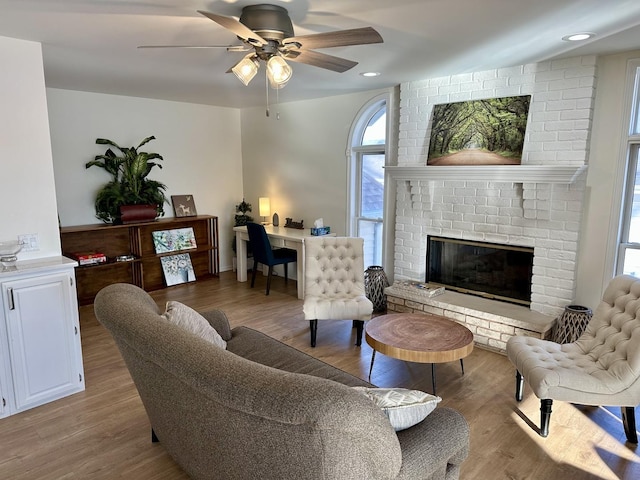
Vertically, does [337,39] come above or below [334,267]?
above

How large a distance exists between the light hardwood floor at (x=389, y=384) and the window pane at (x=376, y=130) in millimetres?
2485

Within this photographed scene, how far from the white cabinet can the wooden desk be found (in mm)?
2464

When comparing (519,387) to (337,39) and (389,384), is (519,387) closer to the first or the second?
(389,384)

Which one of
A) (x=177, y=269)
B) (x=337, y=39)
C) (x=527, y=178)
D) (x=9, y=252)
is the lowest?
(x=177, y=269)

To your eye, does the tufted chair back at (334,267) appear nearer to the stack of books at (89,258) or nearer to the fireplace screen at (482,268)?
the fireplace screen at (482,268)

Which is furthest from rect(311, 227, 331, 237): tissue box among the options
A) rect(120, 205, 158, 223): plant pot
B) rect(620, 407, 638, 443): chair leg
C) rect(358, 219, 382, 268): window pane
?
rect(620, 407, 638, 443): chair leg

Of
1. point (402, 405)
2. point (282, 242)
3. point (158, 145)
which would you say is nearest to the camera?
point (402, 405)

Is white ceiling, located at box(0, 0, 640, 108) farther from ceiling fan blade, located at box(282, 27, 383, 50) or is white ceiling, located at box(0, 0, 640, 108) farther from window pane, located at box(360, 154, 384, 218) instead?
window pane, located at box(360, 154, 384, 218)

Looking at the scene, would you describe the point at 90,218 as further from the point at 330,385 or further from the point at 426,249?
the point at 330,385

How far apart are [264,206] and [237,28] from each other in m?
4.11

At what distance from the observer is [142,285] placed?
5383mm

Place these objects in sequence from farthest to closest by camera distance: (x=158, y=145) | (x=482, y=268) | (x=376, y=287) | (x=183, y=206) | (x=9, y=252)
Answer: (x=183, y=206) → (x=158, y=145) → (x=376, y=287) → (x=482, y=268) → (x=9, y=252)

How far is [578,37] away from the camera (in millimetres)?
2742

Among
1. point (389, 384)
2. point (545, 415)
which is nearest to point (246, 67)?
point (389, 384)
